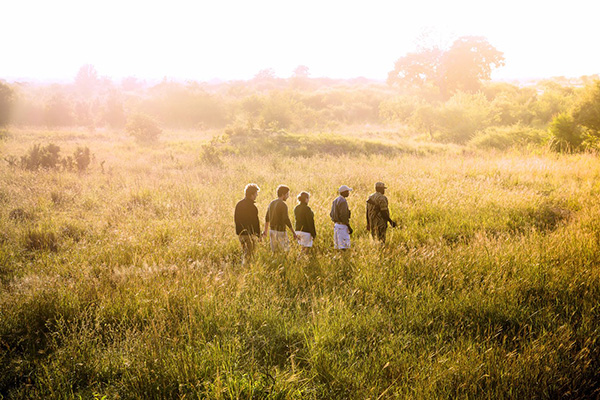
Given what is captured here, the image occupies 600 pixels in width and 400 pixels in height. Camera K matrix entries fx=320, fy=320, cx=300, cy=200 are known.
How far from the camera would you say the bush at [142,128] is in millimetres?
23328

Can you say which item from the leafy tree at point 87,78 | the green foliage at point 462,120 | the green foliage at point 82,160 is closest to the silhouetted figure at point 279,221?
the green foliage at point 82,160

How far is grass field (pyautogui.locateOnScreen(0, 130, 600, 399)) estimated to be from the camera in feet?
8.93

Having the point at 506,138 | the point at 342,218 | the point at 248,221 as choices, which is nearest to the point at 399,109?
the point at 506,138

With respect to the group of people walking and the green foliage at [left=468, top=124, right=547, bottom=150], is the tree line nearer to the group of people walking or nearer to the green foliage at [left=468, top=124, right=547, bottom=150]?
the green foliage at [left=468, top=124, right=547, bottom=150]

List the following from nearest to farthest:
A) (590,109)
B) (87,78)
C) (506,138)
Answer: (590,109)
(506,138)
(87,78)

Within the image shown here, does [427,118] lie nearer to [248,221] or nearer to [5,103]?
[248,221]

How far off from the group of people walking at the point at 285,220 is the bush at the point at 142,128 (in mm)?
20603

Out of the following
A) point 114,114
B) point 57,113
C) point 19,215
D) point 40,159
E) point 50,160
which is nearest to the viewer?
point 19,215

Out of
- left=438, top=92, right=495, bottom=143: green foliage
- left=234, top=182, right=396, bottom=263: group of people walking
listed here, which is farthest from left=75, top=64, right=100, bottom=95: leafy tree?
left=234, top=182, right=396, bottom=263: group of people walking

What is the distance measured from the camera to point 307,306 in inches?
159

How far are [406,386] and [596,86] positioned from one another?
19.6 meters

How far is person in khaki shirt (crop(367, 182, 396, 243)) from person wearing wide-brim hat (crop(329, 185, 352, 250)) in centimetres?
55

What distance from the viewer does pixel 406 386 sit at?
259 cm

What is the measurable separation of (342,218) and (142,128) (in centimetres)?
2255
